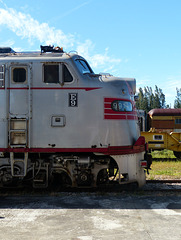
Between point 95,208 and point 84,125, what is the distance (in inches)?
80.8

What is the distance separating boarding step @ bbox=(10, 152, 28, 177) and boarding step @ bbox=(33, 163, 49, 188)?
285 millimetres

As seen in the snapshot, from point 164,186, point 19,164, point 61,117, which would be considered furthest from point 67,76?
point 164,186

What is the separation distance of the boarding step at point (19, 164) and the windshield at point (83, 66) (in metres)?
2.68

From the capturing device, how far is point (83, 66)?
24.4 ft

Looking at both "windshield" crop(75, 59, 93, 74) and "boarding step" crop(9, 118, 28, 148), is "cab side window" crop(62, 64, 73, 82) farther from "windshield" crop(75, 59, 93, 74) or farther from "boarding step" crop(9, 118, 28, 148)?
"boarding step" crop(9, 118, 28, 148)

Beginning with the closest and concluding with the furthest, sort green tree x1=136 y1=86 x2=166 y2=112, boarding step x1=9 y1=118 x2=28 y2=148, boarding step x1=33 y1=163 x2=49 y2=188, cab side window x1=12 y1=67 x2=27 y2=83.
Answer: boarding step x1=9 y1=118 x2=28 y2=148 < cab side window x1=12 y1=67 x2=27 y2=83 < boarding step x1=33 y1=163 x2=49 y2=188 < green tree x1=136 y1=86 x2=166 y2=112

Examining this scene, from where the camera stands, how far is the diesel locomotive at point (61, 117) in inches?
267

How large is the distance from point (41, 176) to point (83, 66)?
3238 mm

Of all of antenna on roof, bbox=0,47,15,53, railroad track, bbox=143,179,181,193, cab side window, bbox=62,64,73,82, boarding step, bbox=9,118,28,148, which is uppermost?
antenna on roof, bbox=0,47,15,53

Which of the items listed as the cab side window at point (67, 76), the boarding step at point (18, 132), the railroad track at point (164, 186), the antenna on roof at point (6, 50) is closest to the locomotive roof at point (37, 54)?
the antenna on roof at point (6, 50)

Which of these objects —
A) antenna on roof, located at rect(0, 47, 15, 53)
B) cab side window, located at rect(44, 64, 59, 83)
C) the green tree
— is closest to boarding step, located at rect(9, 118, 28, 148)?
cab side window, located at rect(44, 64, 59, 83)

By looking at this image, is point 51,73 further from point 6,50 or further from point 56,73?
point 6,50

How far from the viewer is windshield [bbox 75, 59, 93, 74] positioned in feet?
23.3

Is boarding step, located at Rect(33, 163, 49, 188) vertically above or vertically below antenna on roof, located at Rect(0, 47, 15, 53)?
below
